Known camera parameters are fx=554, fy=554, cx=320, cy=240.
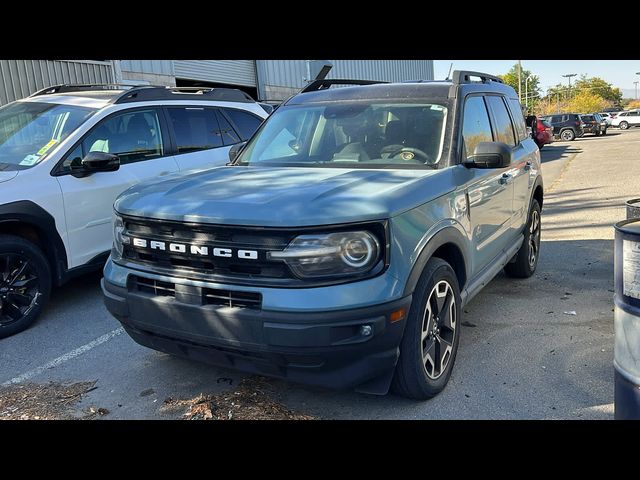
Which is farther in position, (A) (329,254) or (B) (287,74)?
(B) (287,74)

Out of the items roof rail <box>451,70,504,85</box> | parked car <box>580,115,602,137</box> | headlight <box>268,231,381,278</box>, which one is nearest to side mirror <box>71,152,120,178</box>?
headlight <box>268,231,381,278</box>

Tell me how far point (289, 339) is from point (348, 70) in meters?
26.6

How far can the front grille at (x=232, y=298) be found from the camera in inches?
109

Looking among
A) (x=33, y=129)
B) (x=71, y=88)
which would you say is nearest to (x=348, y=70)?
(x=71, y=88)

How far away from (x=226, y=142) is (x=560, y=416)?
490cm

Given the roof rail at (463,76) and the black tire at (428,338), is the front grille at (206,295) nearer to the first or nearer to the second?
the black tire at (428,338)

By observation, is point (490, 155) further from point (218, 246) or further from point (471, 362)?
point (218, 246)

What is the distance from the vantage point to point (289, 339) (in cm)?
266

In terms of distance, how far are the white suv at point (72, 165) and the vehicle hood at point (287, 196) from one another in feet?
5.38

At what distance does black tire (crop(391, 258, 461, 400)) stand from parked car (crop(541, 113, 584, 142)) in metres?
37.6

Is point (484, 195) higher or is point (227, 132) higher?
point (227, 132)

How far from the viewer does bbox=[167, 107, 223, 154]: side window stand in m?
6.12

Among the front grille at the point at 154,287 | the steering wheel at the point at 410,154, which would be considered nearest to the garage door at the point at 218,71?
the steering wheel at the point at 410,154

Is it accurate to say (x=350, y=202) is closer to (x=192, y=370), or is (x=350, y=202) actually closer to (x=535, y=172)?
(x=192, y=370)
